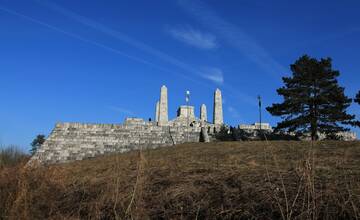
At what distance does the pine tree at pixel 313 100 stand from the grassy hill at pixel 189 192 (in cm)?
2690

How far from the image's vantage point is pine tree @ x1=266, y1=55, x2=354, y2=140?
34.1 meters

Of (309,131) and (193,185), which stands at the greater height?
(309,131)

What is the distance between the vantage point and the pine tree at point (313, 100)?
1344 inches

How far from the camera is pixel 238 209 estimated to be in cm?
524

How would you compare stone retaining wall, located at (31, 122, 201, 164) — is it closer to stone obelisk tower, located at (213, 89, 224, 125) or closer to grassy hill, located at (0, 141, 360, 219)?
stone obelisk tower, located at (213, 89, 224, 125)

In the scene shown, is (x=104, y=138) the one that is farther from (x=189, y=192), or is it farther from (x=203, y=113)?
(x=189, y=192)

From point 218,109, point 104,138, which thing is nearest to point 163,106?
point 218,109

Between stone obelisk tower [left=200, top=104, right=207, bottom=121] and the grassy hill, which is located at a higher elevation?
stone obelisk tower [left=200, top=104, right=207, bottom=121]

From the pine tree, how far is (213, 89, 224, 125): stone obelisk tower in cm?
1226

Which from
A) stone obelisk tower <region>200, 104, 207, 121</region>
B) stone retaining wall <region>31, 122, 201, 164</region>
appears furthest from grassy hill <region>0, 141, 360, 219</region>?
stone obelisk tower <region>200, 104, 207, 121</region>

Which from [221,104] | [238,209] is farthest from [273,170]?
[221,104]

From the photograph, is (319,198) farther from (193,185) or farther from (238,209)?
(193,185)

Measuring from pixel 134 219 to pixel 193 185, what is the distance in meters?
1.43

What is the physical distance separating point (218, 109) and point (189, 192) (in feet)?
138
